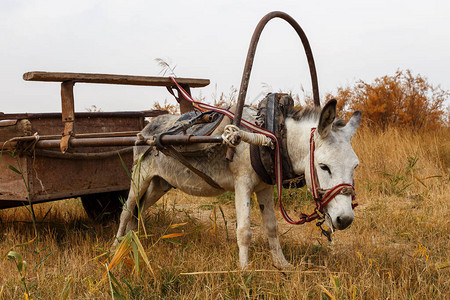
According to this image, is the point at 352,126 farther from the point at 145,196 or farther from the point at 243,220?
the point at 145,196

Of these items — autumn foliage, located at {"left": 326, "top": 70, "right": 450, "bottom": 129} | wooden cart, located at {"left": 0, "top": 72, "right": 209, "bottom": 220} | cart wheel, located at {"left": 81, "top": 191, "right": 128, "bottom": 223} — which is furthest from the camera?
autumn foliage, located at {"left": 326, "top": 70, "right": 450, "bottom": 129}

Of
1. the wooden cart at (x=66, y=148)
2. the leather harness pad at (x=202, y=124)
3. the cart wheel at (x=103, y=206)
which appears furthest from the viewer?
the cart wheel at (x=103, y=206)

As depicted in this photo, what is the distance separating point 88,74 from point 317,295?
8.62ft

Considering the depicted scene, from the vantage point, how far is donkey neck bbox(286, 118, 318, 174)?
325 centimetres

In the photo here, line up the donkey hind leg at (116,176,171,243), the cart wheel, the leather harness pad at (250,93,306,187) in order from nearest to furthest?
the leather harness pad at (250,93,306,187) < the donkey hind leg at (116,176,171,243) < the cart wheel

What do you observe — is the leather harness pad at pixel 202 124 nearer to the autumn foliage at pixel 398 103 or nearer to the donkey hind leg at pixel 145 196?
the donkey hind leg at pixel 145 196

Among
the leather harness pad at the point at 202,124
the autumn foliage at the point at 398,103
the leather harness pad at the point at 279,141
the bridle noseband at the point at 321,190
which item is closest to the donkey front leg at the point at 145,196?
the leather harness pad at the point at 202,124

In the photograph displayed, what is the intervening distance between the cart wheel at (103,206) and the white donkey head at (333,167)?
300cm

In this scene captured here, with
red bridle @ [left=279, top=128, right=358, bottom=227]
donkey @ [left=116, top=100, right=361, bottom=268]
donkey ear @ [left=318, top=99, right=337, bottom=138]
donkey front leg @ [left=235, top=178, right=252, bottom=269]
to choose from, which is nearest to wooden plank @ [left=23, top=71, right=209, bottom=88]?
donkey @ [left=116, top=100, right=361, bottom=268]

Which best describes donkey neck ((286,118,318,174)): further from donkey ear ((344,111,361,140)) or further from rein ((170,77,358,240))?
donkey ear ((344,111,361,140))

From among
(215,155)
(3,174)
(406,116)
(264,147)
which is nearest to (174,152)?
(215,155)

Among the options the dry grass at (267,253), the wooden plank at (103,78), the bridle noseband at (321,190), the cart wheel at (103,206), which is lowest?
the dry grass at (267,253)

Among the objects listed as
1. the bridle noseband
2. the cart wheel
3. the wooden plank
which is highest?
the wooden plank

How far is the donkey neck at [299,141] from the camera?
128 inches
